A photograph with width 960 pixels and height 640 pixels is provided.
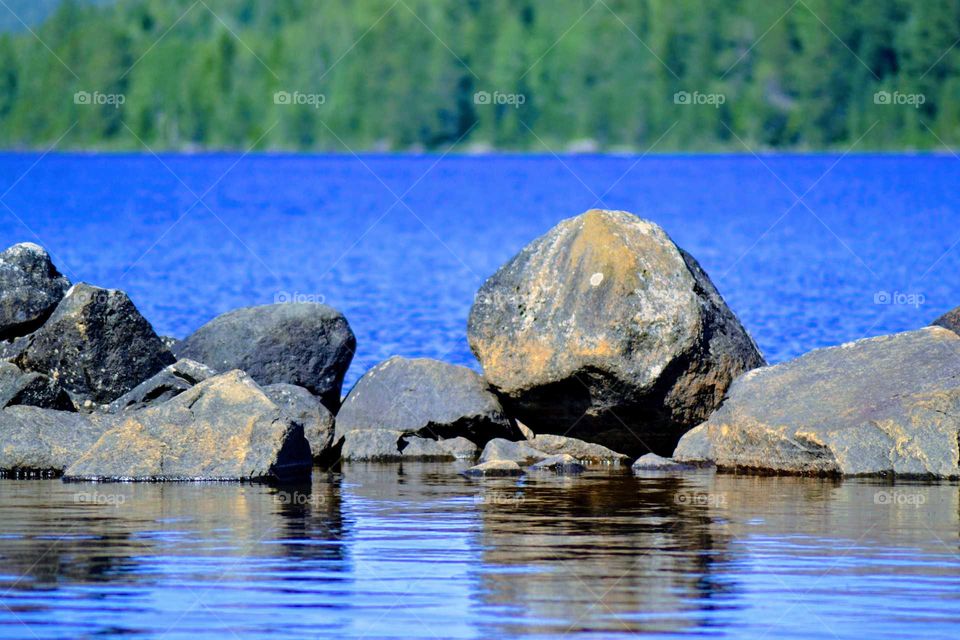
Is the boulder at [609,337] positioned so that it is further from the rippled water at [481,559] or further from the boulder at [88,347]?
the boulder at [88,347]

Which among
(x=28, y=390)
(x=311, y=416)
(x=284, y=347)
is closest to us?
(x=28, y=390)

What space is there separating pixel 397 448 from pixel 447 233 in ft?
205

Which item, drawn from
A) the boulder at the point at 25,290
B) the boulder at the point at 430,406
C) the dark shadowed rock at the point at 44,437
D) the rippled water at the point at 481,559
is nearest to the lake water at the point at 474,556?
the rippled water at the point at 481,559

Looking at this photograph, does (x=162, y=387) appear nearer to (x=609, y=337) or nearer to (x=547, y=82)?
(x=609, y=337)

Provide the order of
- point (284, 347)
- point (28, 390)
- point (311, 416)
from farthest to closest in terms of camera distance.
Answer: point (284, 347) < point (311, 416) < point (28, 390)

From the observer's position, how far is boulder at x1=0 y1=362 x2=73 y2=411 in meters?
21.0

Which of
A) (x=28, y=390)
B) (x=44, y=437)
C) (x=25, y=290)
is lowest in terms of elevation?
(x=44, y=437)

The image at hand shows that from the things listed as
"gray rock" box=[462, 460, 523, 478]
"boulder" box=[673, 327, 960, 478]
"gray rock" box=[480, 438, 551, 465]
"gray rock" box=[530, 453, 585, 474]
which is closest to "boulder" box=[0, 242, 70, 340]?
"gray rock" box=[480, 438, 551, 465]

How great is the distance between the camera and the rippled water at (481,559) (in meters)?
11.7

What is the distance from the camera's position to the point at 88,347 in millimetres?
21812

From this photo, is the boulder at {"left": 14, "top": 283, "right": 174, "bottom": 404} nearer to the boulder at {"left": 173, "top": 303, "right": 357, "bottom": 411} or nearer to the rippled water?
the boulder at {"left": 173, "top": 303, "right": 357, "bottom": 411}

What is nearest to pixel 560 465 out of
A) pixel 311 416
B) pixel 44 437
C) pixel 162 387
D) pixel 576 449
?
pixel 576 449

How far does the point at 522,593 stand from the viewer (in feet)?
41.2

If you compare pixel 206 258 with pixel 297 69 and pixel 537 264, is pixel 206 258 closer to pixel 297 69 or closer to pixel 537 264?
pixel 537 264
